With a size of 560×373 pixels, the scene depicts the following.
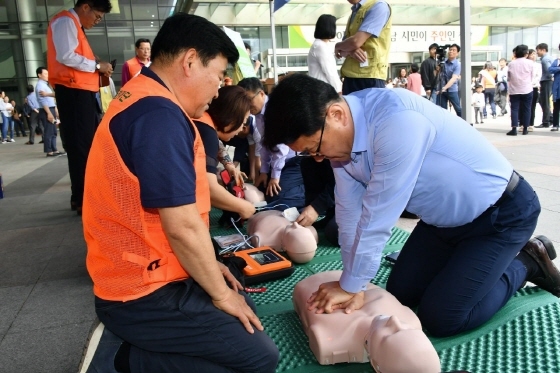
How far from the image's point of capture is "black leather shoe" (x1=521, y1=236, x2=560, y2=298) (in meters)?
2.12

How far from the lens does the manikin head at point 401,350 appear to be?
144cm

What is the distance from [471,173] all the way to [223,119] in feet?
5.94

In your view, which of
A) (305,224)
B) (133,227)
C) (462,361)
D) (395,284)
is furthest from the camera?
(305,224)

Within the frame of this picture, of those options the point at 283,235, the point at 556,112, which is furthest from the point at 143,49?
the point at 556,112

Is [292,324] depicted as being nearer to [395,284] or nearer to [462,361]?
[395,284]

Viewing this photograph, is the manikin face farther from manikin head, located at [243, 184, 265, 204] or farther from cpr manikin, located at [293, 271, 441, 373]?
cpr manikin, located at [293, 271, 441, 373]

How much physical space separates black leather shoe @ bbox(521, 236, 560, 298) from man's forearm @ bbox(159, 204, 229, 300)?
5.08ft

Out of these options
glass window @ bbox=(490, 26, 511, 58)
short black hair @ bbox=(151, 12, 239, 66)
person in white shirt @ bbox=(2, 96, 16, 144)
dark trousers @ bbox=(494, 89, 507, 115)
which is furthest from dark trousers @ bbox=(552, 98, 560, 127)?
glass window @ bbox=(490, 26, 511, 58)

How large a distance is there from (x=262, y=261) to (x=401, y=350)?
1289 mm

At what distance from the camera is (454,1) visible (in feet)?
71.3

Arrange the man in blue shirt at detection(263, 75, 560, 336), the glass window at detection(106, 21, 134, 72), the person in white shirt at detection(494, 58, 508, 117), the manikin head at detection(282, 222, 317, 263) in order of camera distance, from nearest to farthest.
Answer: the man in blue shirt at detection(263, 75, 560, 336)
the manikin head at detection(282, 222, 317, 263)
the person in white shirt at detection(494, 58, 508, 117)
the glass window at detection(106, 21, 134, 72)

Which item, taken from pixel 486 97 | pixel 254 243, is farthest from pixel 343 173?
pixel 486 97

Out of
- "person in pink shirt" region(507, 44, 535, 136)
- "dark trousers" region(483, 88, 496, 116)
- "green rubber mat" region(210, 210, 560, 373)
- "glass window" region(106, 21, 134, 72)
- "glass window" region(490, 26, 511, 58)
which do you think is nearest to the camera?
"green rubber mat" region(210, 210, 560, 373)

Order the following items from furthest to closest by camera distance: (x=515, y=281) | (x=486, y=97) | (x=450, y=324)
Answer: (x=486, y=97) < (x=515, y=281) < (x=450, y=324)
